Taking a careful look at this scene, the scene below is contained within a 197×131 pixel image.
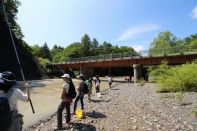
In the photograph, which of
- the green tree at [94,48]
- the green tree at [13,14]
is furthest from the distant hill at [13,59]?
the green tree at [94,48]

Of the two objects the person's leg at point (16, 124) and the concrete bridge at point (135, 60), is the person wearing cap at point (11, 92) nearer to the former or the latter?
the person's leg at point (16, 124)

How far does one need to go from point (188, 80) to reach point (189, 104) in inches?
338

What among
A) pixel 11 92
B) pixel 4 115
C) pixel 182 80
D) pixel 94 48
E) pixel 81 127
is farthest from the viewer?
pixel 94 48

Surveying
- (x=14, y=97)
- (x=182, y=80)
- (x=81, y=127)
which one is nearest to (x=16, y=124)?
(x=14, y=97)

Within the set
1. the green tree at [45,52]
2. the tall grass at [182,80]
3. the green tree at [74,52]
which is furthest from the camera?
the green tree at [74,52]

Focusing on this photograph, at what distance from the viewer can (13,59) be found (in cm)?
5662

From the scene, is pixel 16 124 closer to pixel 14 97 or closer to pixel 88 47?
pixel 14 97

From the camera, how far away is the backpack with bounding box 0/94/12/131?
5.72 meters

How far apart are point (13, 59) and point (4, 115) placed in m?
52.8

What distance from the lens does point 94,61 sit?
71.2 m

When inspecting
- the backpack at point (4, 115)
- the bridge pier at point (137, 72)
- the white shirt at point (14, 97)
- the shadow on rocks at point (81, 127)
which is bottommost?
the shadow on rocks at point (81, 127)

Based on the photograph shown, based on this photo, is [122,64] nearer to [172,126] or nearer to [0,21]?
[0,21]

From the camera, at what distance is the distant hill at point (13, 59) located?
178ft

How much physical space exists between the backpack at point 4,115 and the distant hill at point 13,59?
4842 cm
